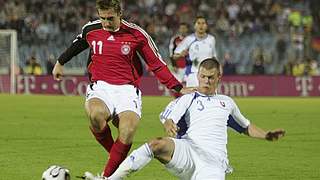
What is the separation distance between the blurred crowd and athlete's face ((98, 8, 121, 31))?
21456 mm

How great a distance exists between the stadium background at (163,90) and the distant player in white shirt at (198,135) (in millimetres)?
2611

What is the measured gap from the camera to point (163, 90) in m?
30.6

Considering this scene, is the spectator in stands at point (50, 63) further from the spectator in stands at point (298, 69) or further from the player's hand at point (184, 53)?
the player's hand at point (184, 53)

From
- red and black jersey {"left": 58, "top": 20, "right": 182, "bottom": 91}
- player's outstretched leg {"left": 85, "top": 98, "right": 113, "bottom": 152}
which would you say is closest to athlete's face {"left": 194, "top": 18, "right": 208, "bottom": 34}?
red and black jersey {"left": 58, "top": 20, "right": 182, "bottom": 91}

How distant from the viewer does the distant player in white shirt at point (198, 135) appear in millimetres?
7684

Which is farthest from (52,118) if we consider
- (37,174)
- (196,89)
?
(196,89)

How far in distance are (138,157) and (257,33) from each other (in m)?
26.3

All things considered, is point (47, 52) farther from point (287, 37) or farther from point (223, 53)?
point (287, 37)

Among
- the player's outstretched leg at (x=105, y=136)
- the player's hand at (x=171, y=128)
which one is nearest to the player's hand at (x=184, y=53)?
the player's outstretched leg at (x=105, y=136)

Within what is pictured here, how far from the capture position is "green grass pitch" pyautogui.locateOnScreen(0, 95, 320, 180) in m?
11.3

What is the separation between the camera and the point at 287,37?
32719 mm

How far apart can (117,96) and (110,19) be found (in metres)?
0.84

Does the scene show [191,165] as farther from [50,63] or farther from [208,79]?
[50,63]

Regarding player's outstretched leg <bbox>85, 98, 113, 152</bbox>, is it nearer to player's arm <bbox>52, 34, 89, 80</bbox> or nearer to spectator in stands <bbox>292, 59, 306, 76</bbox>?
player's arm <bbox>52, 34, 89, 80</bbox>
